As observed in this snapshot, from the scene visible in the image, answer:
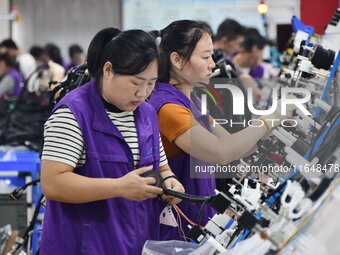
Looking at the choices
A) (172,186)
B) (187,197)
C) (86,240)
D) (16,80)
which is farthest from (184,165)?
(16,80)

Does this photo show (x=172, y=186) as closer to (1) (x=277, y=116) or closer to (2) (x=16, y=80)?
(1) (x=277, y=116)

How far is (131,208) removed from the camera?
2.84 metres

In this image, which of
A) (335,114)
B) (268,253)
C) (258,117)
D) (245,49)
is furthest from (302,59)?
(245,49)

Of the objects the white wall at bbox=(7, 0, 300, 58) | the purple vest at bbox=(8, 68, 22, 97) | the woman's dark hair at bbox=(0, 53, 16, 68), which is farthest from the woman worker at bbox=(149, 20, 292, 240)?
the white wall at bbox=(7, 0, 300, 58)

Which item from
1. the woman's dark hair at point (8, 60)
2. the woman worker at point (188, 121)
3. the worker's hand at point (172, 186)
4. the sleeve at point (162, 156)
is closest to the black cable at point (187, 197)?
the worker's hand at point (172, 186)

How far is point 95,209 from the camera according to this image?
277 centimetres

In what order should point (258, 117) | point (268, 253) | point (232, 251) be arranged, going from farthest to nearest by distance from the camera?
point (258, 117)
point (232, 251)
point (268, 253)

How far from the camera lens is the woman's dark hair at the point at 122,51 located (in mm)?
2725

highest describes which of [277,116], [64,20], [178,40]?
[178,40]

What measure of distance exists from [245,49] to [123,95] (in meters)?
5.74

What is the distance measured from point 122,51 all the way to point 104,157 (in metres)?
0.37

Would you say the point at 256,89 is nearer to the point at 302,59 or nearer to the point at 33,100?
the point at 33,100

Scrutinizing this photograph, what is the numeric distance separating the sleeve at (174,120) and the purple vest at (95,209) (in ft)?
1.31

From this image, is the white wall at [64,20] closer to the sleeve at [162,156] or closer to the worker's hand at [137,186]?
the sleeve at [162,156]
